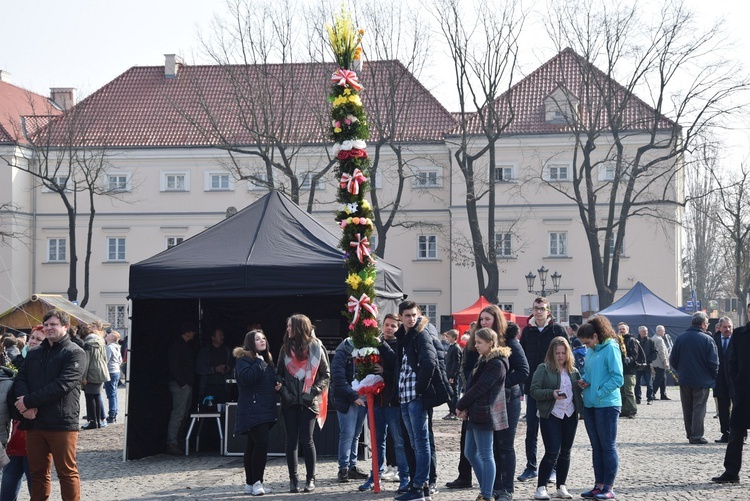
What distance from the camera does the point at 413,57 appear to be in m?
42.7

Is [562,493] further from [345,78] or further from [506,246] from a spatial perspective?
[506,246]

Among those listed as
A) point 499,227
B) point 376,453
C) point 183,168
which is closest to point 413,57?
point 499,227

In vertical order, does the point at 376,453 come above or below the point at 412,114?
below

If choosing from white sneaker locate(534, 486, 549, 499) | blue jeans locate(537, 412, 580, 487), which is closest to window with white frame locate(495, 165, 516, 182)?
blue jeans locate(537, 412, 580, 487)

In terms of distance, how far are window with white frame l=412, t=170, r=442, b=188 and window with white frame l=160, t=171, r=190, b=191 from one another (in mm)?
11544

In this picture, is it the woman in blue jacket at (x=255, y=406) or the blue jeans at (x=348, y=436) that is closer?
the woman in blue jacket at (x=255, y=406)

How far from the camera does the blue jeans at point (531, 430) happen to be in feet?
40.7

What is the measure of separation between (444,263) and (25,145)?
876 inches

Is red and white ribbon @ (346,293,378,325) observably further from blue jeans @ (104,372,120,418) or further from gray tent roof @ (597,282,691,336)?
gray tent roof @ (597,282,691,336)

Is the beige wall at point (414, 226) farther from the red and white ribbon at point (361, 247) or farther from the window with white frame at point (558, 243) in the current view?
the red and white ribbon at point (361, 247)

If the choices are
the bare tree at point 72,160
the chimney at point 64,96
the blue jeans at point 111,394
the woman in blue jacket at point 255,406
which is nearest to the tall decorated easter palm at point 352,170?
the woman in blue jacket at point 255,406

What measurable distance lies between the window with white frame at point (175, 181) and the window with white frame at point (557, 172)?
17944mm

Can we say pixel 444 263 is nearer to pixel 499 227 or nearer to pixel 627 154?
pixel 499 227

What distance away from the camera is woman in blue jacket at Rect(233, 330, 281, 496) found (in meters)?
11.5
